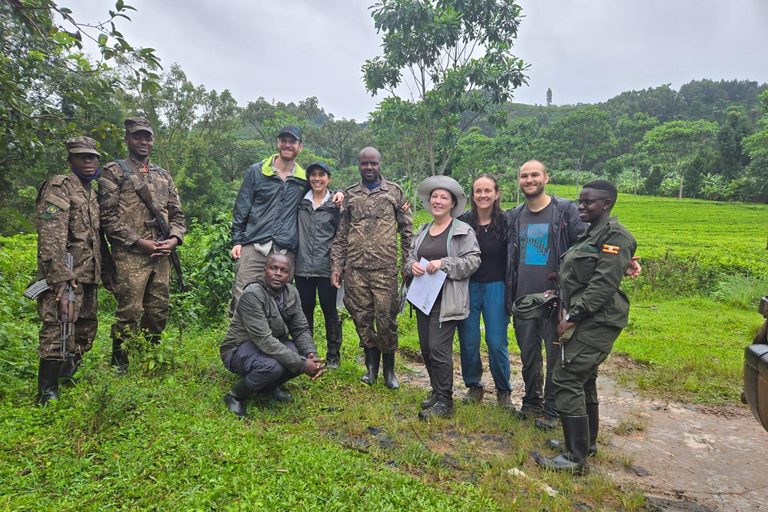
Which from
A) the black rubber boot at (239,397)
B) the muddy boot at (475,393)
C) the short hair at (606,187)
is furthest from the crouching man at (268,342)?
the short hair at (606,187)

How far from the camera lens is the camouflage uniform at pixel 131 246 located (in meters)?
3.89

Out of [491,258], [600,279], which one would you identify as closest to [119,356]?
[491,258]

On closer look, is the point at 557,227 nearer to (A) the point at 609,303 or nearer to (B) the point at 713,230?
(A) the point at 609,303

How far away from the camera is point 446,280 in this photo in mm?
3824

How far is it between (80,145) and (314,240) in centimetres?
210

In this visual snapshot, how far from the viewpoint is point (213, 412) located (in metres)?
3.42

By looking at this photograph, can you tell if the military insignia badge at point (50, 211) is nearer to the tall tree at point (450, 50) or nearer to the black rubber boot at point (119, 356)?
the black rubber boot at point (119, 356)

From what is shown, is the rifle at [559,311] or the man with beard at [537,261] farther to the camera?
the man with beard at [537,261]

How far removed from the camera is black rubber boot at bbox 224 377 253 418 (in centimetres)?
354

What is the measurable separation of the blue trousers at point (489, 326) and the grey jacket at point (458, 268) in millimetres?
246

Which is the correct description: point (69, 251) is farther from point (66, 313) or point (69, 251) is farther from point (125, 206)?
point (125, 206)

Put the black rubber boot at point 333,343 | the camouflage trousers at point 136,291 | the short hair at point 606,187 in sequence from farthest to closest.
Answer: the black rubber boot at point 333,343
the camouflage trousers at point 136,291
the short hair at point 606,187

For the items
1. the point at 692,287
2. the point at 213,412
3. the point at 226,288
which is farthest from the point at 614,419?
the point at 692,287

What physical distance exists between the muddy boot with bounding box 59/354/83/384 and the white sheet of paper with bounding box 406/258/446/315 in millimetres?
2827
